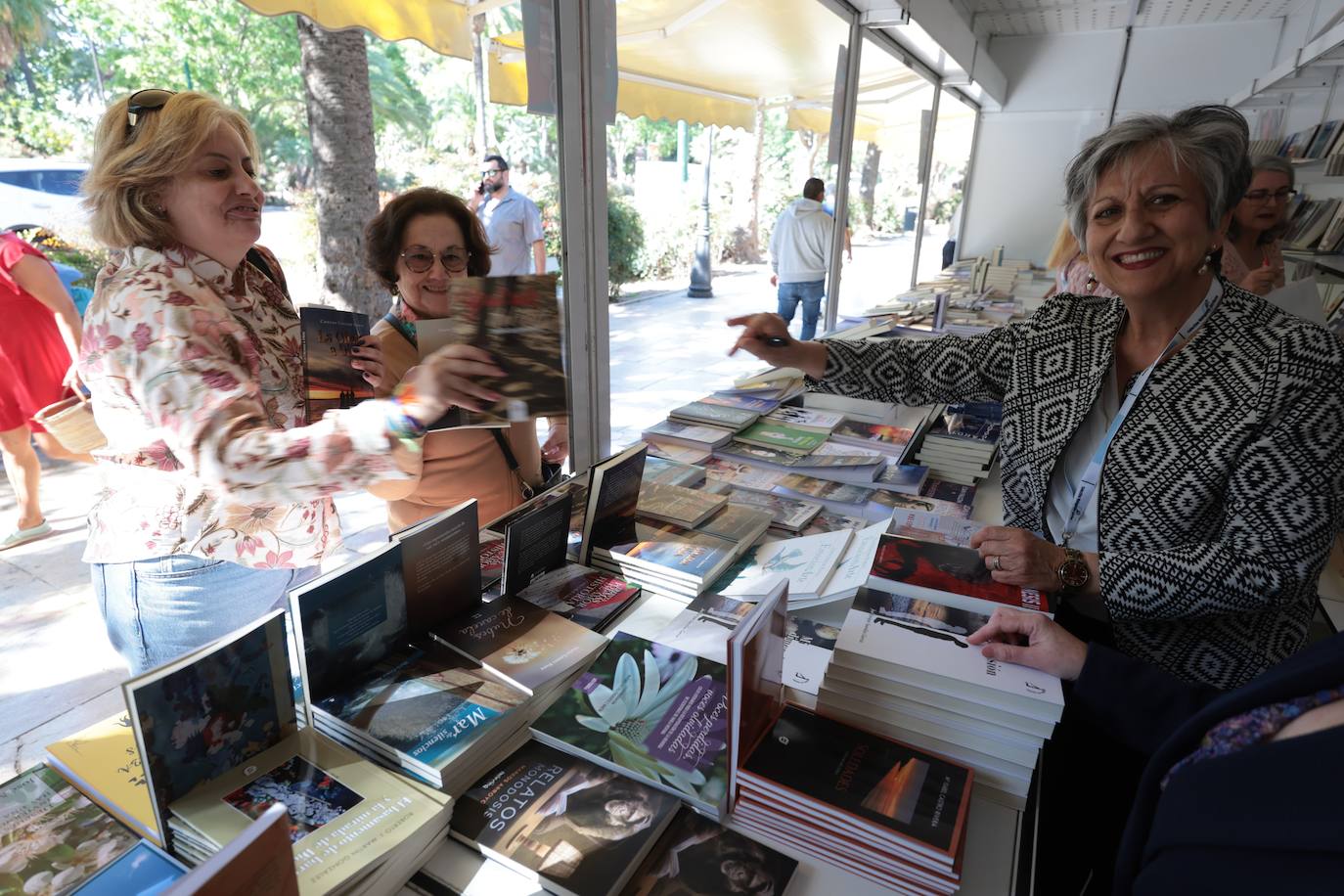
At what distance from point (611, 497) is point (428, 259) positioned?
72 cm

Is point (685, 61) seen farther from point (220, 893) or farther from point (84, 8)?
point (220, 893)

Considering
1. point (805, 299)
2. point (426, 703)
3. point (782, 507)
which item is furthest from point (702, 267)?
point (426, 703)

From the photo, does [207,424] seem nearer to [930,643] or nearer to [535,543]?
[535,543]

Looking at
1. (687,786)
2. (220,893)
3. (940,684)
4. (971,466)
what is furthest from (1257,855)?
(971,466)

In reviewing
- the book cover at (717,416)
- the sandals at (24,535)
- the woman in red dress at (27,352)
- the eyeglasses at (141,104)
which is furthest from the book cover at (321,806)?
the sandals at (24,535)

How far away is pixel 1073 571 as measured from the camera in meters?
1.23

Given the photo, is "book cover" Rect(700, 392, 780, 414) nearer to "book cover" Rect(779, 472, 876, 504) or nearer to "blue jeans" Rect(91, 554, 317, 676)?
"book cover" Rect(779, 472, 876, 504)

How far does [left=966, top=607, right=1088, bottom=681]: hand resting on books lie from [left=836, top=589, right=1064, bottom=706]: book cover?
0.04ft

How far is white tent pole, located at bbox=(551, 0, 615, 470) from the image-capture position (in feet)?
5.72

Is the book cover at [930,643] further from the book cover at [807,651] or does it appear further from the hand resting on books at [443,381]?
the hand resting on books at [443,381]

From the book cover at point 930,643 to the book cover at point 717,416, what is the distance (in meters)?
1.26

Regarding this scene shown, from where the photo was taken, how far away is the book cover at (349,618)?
91cm

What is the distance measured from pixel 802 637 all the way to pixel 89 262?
14.5ft

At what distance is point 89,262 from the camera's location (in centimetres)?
377
